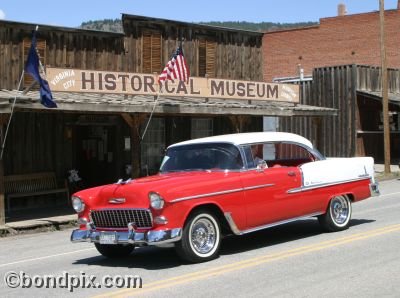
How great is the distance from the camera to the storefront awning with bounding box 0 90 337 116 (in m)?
14.6

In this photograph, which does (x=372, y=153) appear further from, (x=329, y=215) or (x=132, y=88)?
(x=329, y=215)

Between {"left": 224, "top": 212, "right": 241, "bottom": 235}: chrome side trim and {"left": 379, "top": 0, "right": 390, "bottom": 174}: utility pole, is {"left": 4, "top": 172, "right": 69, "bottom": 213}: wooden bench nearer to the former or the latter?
{"left": 224, "top": 212, "right": 241, "bottom": 235}: chrome side trim

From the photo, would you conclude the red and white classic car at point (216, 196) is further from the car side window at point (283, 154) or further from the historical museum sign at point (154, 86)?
the historical museum sign at point (154, 86)

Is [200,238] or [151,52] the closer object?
[200,238]

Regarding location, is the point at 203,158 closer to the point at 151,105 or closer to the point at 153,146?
the point at 151,105

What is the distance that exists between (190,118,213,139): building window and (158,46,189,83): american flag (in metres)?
5.09

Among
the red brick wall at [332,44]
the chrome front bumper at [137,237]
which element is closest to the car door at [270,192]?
the chrome front bumper at [137,237]

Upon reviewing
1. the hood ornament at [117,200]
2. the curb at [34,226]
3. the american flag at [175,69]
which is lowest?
the curb at [34,226]

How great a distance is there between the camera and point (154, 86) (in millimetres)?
18125

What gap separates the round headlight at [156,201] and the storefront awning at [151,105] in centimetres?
672

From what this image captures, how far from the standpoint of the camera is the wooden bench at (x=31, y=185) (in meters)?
18.0

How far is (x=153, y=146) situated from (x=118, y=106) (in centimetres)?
611

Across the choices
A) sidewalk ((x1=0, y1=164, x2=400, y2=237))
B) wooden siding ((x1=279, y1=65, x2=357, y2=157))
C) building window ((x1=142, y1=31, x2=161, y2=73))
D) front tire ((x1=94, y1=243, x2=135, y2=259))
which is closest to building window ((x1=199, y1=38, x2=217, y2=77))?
building window ((x1=142, y1=31, x2=161, y2=73))

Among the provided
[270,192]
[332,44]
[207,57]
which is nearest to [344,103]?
[207,57]
